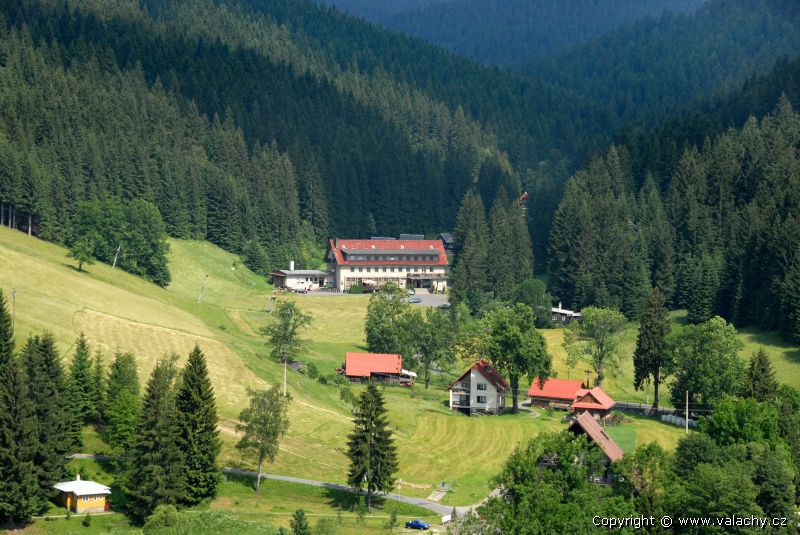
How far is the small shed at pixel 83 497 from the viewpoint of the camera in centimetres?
8844

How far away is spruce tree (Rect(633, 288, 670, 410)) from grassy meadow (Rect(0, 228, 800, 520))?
5907 mm

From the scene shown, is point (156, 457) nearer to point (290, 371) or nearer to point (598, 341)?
point (290, 371)

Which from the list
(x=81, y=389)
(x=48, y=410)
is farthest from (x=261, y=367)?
(x=48, y=410)

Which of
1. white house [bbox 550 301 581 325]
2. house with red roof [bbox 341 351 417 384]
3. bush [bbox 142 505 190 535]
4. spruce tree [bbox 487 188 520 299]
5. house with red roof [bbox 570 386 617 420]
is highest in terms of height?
spruce tree [bbox 487 188 520 299]

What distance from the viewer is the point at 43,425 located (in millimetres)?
90000

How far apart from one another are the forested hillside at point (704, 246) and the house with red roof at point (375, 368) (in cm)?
4277

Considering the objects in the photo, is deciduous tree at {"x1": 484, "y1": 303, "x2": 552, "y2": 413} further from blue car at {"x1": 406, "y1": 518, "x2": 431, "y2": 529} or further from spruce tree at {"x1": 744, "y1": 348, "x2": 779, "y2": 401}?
blue car at {"x1": 406, "y1": 518, "x2": 431, "y2": 529}

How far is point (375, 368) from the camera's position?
14412 cm

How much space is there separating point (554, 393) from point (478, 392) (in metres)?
9.70

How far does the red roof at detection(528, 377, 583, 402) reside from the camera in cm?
13725

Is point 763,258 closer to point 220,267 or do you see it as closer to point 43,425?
point 220,267

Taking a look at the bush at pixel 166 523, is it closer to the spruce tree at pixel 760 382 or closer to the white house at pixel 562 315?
the spruce tree at pixel 760 382

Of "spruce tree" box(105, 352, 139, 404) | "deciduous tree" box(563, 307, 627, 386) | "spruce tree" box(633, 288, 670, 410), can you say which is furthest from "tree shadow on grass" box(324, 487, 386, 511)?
"deciduous tree" box(563, 307, 627, 386)

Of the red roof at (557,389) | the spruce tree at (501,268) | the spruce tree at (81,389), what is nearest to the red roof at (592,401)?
the red roof at (557,389)
